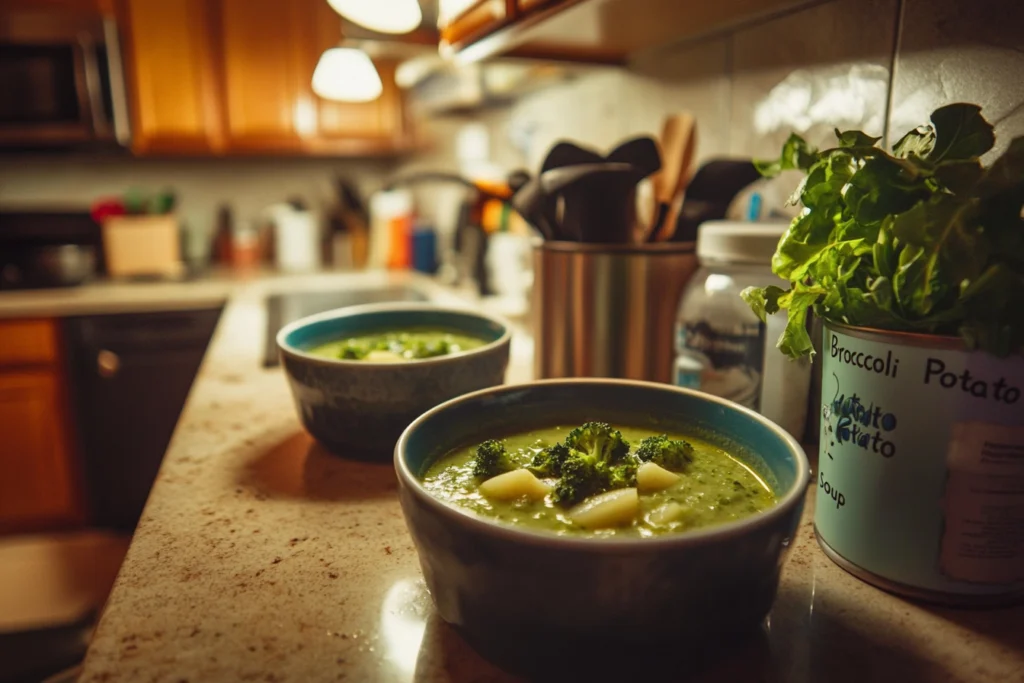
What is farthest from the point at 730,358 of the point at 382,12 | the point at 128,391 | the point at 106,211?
the point at 106,211

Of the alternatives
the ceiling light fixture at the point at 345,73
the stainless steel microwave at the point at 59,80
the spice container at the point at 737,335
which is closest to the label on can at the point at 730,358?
the spice container at the point at 737,335

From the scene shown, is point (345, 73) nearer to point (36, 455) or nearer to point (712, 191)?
point (712, 191)

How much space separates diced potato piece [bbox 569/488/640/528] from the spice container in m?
0.34

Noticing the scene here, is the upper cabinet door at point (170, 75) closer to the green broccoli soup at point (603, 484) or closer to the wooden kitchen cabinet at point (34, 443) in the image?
the wooden kitchen cabinet at point (34, 443)

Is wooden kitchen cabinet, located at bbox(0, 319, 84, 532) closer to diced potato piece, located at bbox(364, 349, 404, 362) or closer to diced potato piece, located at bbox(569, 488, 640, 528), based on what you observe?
diced potato piece, located at bbox(364, 349, 404, 362)

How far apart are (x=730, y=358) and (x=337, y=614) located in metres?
0.51

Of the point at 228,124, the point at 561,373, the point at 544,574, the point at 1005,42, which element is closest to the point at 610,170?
the point at 561,373

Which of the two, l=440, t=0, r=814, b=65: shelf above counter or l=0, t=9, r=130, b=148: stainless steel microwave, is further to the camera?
l=0, t=9, r=130, b=148: stainless steel microwave

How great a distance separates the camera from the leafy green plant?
424 millimetres

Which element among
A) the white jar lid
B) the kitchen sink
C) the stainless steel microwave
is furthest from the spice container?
the stainless steel microwave

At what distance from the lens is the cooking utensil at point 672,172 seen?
952mm

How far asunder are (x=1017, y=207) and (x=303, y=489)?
65 cm

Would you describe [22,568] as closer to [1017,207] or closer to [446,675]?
[446,675]

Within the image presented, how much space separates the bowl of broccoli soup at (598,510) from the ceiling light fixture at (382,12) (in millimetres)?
815
